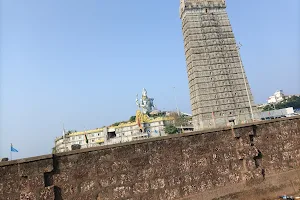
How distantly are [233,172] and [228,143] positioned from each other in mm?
830

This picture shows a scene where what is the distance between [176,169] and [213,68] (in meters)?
52.7

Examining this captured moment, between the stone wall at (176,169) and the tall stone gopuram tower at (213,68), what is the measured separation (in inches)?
1846

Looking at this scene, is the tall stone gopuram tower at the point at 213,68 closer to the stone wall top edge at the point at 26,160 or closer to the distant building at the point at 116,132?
the distant building at the point at 116,132

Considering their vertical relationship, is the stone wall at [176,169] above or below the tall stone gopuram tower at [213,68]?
below

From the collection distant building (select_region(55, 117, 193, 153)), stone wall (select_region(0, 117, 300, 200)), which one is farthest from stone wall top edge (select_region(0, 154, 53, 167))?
distant building (select_region(55, 117, 193, 153))

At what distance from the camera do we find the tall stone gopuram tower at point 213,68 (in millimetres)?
54688

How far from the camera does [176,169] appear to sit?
668 cm

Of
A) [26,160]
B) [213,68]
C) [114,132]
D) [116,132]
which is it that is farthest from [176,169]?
[114,132]

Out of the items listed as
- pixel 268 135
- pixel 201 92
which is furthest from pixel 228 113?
pixel 268 135

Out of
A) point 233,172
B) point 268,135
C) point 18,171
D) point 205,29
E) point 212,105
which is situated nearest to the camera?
point 18,171

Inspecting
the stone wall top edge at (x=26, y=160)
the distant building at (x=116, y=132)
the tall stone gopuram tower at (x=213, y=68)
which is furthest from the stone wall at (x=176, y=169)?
the distant building at (x=116, y=132)

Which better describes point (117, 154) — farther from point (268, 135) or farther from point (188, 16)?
point (188, 16)

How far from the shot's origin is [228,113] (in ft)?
180

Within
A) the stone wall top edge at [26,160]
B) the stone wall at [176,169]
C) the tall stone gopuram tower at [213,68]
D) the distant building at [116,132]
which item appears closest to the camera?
the stone wall top edge at [26,160]
